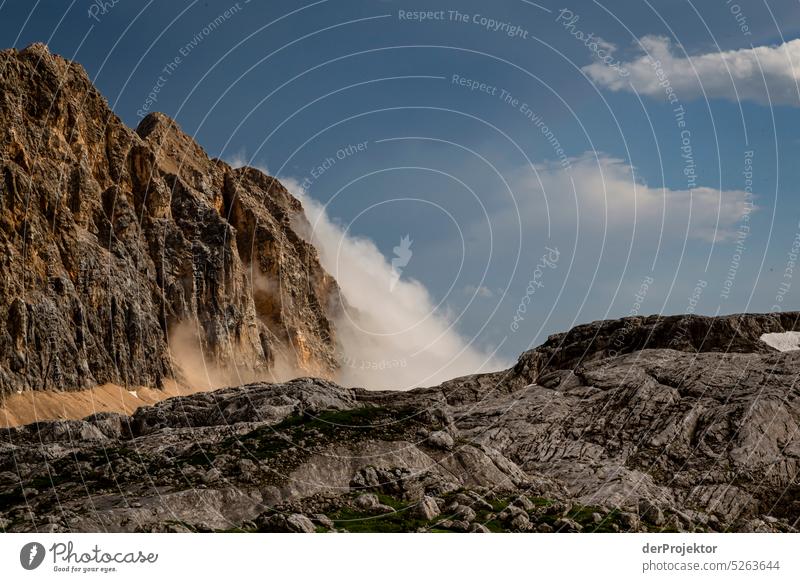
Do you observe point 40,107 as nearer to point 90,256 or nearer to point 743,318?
point 90,256

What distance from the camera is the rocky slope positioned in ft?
148

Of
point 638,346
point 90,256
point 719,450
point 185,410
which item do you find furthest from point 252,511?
point 90,256

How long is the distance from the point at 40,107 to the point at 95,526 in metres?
174
